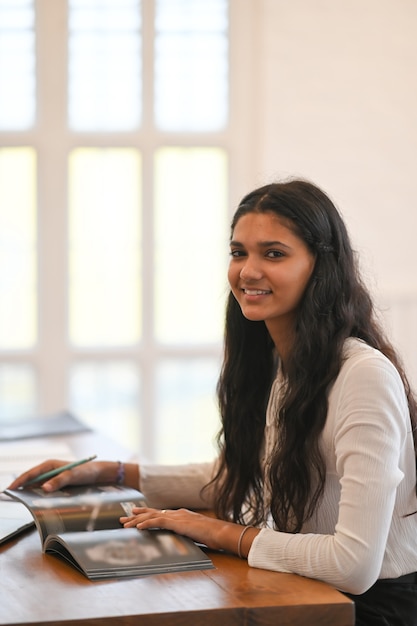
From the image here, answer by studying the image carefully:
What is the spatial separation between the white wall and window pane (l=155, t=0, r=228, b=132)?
19 centimetres

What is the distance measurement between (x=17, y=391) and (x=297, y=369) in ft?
10.4

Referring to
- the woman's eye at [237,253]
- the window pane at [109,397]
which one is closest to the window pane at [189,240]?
the window pane at [109,397]

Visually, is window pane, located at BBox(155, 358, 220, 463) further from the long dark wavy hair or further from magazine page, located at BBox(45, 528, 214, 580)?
magazine page, located at BBox(45, 528, 214, 580)

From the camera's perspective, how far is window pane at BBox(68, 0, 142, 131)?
468cm

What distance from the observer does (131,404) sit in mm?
4863

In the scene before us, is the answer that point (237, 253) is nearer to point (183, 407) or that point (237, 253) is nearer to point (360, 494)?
point (360, 494)

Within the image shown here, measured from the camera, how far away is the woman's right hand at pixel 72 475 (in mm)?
2061

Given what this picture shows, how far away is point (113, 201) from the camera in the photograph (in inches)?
188

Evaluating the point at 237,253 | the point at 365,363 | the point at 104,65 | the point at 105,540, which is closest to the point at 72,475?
the point at 105,540

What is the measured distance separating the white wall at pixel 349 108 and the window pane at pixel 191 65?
0.19 metres

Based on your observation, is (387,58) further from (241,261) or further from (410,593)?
(410,593)

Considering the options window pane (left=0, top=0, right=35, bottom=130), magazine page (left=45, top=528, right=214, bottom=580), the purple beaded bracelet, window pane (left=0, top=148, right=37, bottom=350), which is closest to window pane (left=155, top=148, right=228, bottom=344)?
window pane (left=0, top=148, right=37, bottom=350)

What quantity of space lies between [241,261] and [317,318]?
0.18m

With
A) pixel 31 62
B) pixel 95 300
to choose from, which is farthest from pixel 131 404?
pixel 31 62
